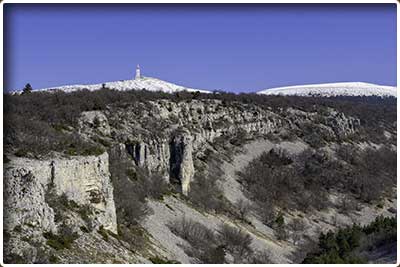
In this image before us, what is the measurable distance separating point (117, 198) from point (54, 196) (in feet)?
24.4

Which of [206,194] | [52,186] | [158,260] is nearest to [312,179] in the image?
[206,194]

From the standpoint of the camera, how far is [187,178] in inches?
1518

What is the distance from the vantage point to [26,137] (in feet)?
71.3

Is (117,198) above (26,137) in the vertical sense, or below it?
below

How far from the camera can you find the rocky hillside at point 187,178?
19.0 m

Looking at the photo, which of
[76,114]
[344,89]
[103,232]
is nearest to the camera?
[103,232]

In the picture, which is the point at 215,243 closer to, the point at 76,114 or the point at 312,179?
the point at 76,114

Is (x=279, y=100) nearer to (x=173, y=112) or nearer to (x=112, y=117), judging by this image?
(x=173, y=112)

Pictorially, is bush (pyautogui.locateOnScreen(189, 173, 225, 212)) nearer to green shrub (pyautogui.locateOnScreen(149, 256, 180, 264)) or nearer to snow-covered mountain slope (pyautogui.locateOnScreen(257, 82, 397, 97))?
green shrub (pyautogui.locateOnScreen(149, 256, 180, 264))

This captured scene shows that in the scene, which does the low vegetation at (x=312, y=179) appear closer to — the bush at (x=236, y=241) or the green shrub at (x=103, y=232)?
the bush at (x=236, y=241)

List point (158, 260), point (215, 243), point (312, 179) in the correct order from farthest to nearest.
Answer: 1. point (312, 179)
2. point (215, 243)
3. point (158, 260)

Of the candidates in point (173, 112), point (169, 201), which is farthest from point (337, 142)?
point (169, 201)

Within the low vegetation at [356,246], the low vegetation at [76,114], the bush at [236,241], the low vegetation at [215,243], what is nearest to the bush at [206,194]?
the bush at [236,241]

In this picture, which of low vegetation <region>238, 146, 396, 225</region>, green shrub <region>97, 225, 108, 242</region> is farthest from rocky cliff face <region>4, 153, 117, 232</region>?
low vegetation <region>238, 146, 396, 225</region>
